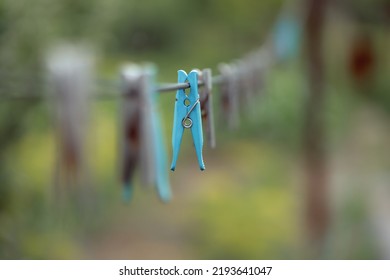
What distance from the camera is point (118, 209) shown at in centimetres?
655

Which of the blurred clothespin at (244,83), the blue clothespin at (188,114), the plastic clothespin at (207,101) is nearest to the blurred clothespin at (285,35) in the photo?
the blurred clothespin at (244,83)

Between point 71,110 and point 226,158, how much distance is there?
5028 mm

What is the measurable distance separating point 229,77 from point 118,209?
3.84 meters

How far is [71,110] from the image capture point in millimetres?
2717

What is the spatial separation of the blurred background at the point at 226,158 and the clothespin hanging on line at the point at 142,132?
0.89 ft

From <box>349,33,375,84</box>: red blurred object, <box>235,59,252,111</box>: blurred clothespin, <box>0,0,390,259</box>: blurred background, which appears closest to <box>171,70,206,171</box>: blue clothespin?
<box>0,0,390,259</box>: blurred background

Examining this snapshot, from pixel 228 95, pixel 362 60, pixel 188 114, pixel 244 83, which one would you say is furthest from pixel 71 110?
pixel 362 60

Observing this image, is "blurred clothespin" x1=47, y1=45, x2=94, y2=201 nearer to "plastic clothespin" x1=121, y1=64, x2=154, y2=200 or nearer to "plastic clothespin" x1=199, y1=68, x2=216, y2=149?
"plastic clothespin" x1=121, y1=64, x2=154, y2=200

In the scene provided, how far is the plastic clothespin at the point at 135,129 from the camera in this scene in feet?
7.93

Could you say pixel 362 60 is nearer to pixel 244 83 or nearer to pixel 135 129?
pixel 244 83

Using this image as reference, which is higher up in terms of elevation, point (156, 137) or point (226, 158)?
point (156, 137)

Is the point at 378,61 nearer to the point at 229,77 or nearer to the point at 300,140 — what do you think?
the point at 300,140

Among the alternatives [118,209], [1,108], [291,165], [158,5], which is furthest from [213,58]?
[1,108]

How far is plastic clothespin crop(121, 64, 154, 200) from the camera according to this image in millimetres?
2416
